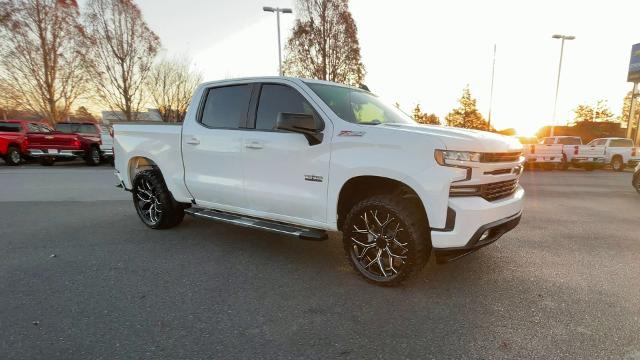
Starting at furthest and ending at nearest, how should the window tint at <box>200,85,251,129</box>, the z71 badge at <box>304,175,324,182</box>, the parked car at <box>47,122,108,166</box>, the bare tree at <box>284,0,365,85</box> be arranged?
the bare tree at <box>284,0,365,85</box>
the parked car at <box>47,122,108,166</box>
the window tint at <box>200,85,251,129</box>
the z71 badge at <box>304,175,324,182</box>

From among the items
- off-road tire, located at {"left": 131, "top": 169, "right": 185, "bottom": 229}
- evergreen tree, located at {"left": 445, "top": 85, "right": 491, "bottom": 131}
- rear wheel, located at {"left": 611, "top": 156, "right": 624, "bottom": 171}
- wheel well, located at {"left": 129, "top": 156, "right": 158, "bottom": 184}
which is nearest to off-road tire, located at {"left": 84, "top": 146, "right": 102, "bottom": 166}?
wheel well, located at {"left": 129, "top": 156, "right": 158, "bottom": 184}

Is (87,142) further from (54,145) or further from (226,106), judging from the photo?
(226,106)

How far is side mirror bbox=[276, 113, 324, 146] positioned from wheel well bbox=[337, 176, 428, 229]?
0.55 metres

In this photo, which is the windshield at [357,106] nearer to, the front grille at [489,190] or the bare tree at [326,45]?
the front grille at [489,190]

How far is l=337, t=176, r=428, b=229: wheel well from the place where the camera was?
3117 mm

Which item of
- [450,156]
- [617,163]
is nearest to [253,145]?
[450,156]

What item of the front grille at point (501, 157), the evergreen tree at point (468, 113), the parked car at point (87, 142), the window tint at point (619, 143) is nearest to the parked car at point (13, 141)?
the parked car at point (87, 142)

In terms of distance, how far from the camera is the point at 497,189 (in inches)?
122

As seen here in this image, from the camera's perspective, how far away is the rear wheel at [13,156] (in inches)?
578

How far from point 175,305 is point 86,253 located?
6.54 ft

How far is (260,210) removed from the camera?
3877 mm

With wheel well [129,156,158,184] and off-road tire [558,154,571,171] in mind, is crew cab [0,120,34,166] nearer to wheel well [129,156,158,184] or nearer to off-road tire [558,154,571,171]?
wheel well [129,156,158,184]

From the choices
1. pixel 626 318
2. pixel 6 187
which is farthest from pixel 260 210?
pixel 6 187

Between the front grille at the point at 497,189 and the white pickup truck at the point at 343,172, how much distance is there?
0.02m
